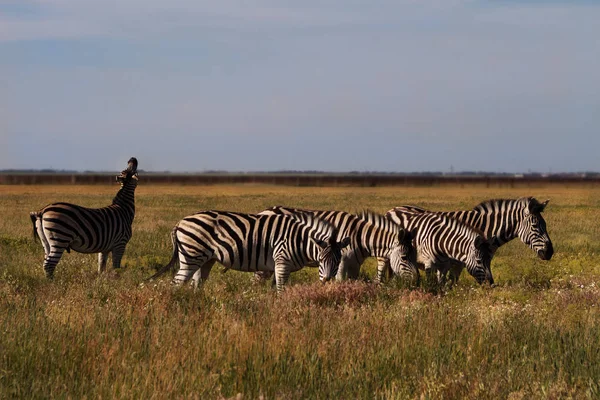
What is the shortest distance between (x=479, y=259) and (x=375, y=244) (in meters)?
1.73

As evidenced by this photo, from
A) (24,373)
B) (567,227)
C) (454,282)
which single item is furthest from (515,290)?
(567,227)

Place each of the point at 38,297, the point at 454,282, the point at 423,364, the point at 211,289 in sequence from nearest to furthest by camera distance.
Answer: the point at 423,364 → the point at 38,297 → the point at 211,289 → the point at 454,282

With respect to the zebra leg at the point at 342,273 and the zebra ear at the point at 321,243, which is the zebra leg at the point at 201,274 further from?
the zebra leg at the point at 342,273

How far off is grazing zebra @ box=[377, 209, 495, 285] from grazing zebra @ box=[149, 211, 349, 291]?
2.06 meters

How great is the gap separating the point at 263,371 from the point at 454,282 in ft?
25.2

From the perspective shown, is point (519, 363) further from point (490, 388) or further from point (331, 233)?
point (331, 233)

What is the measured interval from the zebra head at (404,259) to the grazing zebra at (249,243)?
92 centimetres

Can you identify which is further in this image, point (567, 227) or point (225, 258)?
point (567, 227)

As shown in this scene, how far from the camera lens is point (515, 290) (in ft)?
39.6

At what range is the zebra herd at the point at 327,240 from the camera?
1223 centimetres

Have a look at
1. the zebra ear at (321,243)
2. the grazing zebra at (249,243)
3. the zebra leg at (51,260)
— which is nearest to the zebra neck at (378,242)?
the grazing zebra at (249,243)

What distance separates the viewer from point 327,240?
39.1ft

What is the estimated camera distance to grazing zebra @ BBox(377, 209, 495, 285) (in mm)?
12766

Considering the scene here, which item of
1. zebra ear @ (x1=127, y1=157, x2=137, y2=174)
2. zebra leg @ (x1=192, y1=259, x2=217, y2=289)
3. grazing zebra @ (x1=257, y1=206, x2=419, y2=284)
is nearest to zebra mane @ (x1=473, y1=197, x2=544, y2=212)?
grazing zebra @ (x1=257, y1=206, x2=419, y2=284)
